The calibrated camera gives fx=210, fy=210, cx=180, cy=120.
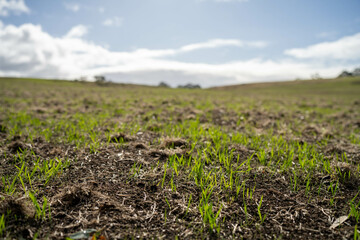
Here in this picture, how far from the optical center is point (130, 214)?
2.14 meters

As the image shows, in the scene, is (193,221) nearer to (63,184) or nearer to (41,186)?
Result: (63,184)

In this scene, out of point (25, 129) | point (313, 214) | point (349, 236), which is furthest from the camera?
point (25, 129)

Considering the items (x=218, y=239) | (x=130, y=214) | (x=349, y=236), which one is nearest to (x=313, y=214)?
(x=349, y=236)

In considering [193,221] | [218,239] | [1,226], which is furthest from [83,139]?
[218,239]

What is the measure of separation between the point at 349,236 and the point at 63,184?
3086 millimetres

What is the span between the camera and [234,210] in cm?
227

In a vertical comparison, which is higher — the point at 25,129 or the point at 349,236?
the point at 25,129

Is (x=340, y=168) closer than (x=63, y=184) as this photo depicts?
No

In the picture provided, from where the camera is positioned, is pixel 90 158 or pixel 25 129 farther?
pixel 25 129

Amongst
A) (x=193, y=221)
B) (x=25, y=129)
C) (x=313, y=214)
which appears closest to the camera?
(x=193, y=221)

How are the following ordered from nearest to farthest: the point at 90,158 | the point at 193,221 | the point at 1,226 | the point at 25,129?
the point at 1,226
the point at 193,221
the point at 90,158
the point at 25,129

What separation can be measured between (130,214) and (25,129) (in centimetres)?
431

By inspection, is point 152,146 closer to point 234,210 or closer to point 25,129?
point 234,210

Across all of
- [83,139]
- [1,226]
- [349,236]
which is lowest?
[349,236]
